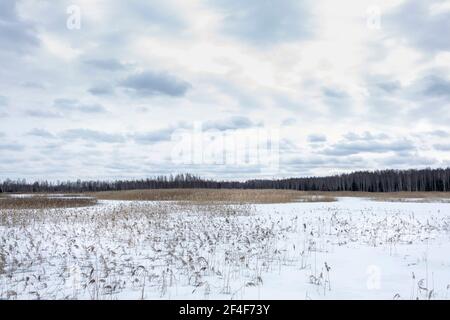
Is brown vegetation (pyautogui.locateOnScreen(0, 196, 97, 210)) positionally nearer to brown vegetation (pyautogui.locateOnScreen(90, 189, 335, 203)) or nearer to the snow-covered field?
brown vegetation (pyautogui.locateOnScreen(90, 189, 335, 203))

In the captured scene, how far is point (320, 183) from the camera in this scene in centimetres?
14138

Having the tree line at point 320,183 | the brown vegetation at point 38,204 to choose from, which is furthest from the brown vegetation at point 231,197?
the tree line at point 320,183

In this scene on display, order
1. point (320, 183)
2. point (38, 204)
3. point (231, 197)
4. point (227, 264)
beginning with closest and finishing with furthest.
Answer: point (227, 264), point (38, 204), point (231, 197), point (320, 183)

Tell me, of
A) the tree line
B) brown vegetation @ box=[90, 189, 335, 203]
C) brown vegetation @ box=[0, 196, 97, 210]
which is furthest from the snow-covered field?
the tree line

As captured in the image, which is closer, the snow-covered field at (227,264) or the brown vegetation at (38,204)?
the snow-covered field at (227,264)

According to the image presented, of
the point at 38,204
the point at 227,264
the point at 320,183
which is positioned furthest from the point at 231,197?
A: the point at 320,183

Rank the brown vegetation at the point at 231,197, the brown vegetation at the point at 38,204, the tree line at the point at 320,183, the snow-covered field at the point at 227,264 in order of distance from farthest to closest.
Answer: the tree line at the point at 320,183, the brown vegetation at the point at 231,197, the brown vegetation at the point at 38,204, the snow-covered field at the point at 227,264

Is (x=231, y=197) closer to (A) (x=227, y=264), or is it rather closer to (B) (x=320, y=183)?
(A) (x=227, y=264)

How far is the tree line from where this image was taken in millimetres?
115688

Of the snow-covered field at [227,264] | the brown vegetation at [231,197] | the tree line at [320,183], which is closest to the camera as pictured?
the snow-covered field at [227,264]

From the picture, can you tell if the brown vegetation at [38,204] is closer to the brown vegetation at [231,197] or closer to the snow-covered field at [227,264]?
the brown vegetation at [231,197]

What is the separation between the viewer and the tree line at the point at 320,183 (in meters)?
116
